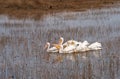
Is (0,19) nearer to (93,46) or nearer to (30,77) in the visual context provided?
(93,46)

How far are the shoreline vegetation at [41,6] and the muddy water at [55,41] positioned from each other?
2448 millimetres

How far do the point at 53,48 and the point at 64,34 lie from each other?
107 inches

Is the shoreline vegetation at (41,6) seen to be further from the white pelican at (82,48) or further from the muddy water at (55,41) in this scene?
the white pelican at (82,48)

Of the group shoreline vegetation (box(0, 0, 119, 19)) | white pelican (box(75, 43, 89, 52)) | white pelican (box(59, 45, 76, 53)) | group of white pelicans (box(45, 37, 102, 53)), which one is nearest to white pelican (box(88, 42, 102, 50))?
group of white pelicans (box(45, 37, 102, 53))

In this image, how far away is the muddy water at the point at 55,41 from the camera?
12.6 m

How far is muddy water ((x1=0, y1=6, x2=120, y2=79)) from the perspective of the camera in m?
12.6

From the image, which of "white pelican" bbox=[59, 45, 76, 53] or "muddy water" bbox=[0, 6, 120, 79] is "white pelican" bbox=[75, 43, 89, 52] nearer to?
"white pelican" bbox=[59, 45, 76, 53]

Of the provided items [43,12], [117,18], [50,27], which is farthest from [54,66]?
[43,12]

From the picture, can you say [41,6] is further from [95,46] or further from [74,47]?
[95,46]

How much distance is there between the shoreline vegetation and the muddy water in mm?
2448

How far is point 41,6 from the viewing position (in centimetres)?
2861

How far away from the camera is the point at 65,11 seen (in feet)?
86.0

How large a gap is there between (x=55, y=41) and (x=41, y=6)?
39.4ft

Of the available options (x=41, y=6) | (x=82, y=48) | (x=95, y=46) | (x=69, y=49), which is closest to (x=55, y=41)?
(x=69, y=49)
